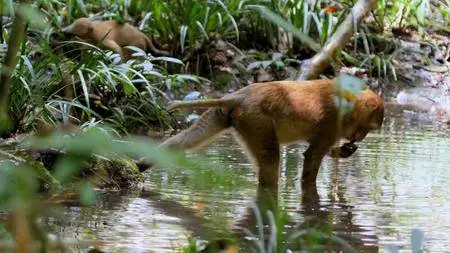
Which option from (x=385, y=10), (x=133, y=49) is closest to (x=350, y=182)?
(x=133, y=49)

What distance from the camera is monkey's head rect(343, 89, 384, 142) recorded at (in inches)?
269

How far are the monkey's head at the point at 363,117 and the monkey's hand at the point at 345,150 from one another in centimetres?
8

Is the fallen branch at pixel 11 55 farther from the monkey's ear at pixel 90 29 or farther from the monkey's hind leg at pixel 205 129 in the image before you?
the monkey's ear at pixel 90 29

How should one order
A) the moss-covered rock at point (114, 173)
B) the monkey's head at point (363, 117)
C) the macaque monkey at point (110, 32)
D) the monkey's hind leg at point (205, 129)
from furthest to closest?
the macaque monkey at point (110, 32)
the monkey's head at point (363, 117)
the monkey's hind leg at point (205, 129)
the moss-covered rock at point (114, 173)

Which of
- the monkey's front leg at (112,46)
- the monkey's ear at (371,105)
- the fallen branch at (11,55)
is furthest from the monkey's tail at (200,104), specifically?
the fallen branch at (11,55)

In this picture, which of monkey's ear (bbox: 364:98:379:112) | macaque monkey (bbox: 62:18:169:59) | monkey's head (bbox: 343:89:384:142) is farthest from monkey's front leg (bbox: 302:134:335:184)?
macaque monkey (bbox: 62:18:169:59)

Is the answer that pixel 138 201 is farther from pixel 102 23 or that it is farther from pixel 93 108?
pixel 102 23

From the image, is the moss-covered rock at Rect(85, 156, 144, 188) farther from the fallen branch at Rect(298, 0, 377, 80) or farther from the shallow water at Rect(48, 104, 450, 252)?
the fallen branch at Rect(298, 0, 377, 80)

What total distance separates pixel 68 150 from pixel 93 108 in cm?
697

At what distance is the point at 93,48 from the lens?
823cm

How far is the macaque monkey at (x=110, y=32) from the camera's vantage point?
10.6 meters

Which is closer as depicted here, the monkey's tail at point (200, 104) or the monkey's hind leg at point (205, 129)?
the monkey's tail at point (200, 104)

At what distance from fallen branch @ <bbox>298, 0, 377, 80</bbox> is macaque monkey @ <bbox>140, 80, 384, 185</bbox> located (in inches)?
119

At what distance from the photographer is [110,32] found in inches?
420
